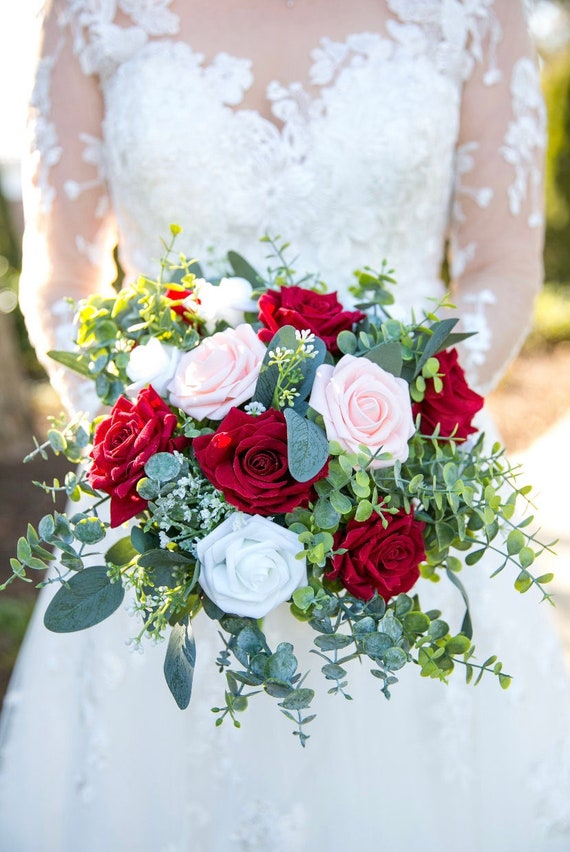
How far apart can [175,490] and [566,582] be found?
380 cm

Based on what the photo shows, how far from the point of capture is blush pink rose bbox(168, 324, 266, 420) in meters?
1.41

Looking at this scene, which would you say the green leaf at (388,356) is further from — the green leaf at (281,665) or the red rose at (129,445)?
the green leaf at (281,665)

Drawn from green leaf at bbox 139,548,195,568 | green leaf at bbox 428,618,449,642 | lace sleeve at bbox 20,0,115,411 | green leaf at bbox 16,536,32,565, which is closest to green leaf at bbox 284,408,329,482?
green leaf at bbox 139,548,195,568

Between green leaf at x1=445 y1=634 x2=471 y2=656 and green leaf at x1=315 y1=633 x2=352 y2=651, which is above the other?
green leaf at x1=315 y1=633 x2=352 y2=651

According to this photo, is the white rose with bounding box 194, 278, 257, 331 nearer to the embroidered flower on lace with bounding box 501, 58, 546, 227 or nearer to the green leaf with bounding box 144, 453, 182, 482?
A: the green leaf with bounding box 144, 453, 182, 482

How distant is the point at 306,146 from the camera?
80.0 inches

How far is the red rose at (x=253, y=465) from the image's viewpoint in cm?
132

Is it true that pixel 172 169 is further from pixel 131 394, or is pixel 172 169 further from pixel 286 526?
pixel 286 526

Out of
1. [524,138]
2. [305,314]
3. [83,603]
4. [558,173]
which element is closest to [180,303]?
[305,314]

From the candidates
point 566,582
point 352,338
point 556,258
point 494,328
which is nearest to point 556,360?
point 556,258

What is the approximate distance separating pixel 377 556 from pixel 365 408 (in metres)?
0.24

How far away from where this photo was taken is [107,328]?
1.61 m

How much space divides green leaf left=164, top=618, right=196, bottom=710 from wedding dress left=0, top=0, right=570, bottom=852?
1.73 feet

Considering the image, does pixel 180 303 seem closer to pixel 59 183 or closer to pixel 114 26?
pixel 59 183
